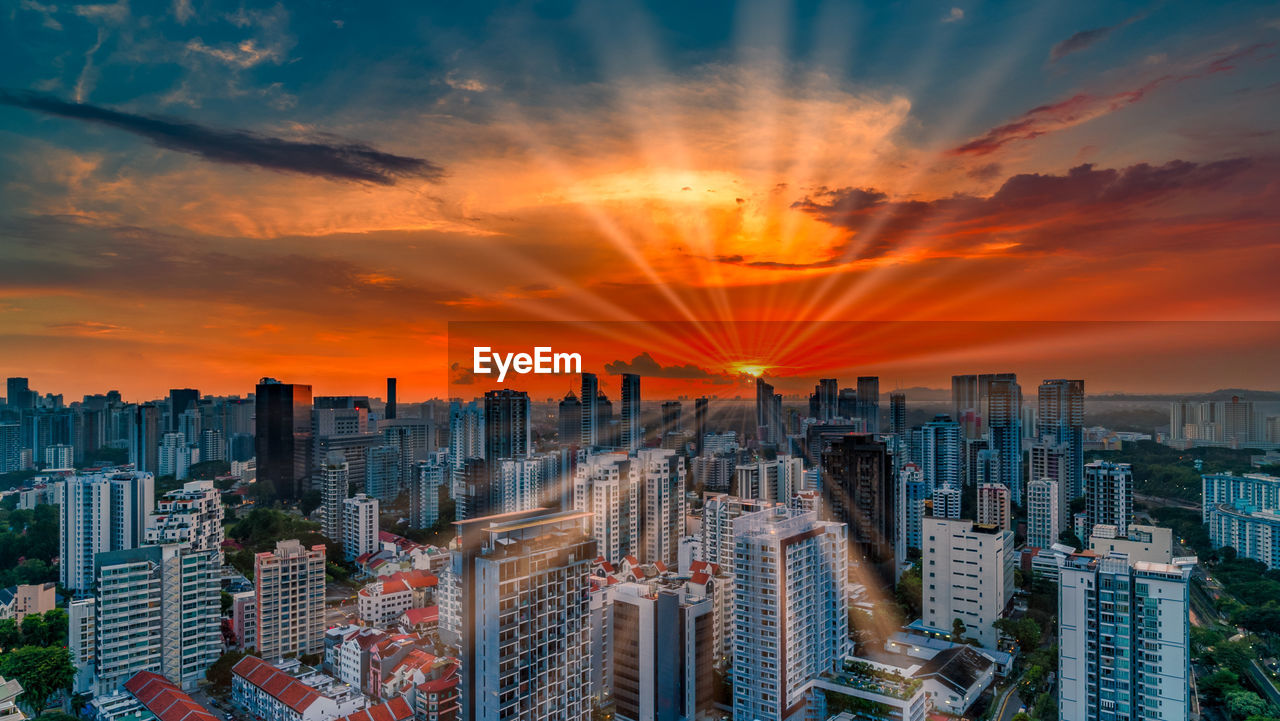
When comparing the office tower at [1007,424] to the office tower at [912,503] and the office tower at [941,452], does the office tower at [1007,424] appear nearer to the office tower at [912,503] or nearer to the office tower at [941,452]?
the office tower at [941,452]

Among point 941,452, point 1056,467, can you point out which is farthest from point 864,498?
point 941,452

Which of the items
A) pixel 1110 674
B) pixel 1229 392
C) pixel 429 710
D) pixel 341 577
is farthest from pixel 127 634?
pixel 1229 392

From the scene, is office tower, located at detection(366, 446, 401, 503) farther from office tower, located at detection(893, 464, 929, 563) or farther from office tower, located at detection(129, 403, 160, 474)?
office tower, located at detection(893, 464, 929, 563)

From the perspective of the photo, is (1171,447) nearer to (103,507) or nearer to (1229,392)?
(1229,392)

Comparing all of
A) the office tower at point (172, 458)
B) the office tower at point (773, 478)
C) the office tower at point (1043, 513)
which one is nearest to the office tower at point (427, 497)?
the office tower at point (172, 458)

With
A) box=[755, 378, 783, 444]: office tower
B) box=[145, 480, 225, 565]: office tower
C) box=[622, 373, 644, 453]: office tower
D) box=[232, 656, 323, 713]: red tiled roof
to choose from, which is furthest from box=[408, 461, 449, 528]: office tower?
box=[755, 378, 783, 444]: office tower

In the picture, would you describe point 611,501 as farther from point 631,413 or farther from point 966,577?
point 631,413
